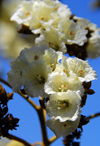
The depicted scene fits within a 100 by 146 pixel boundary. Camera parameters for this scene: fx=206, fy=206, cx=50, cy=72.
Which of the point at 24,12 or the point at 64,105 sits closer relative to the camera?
the point at 64,105

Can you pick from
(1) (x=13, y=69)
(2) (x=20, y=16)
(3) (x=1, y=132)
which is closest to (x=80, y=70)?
(1) (x=13, y=69)

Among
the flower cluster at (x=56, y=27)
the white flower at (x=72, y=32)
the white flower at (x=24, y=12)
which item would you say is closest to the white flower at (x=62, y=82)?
the flower cluster at (x=56, y=27)

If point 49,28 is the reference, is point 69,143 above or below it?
below

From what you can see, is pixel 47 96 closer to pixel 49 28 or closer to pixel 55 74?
pixel 55 74

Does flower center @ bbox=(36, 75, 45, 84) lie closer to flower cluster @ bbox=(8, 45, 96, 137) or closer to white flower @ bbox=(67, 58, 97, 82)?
flower cluster @ bbox=(8, 45, 96, 137)

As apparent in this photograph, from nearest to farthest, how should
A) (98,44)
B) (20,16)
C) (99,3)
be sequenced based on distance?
(20,16) < (98,44) < (99,3)

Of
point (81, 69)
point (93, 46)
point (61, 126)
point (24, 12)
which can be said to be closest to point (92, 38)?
point (93, 46)

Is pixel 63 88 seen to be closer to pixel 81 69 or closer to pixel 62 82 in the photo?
pixel 62 82
